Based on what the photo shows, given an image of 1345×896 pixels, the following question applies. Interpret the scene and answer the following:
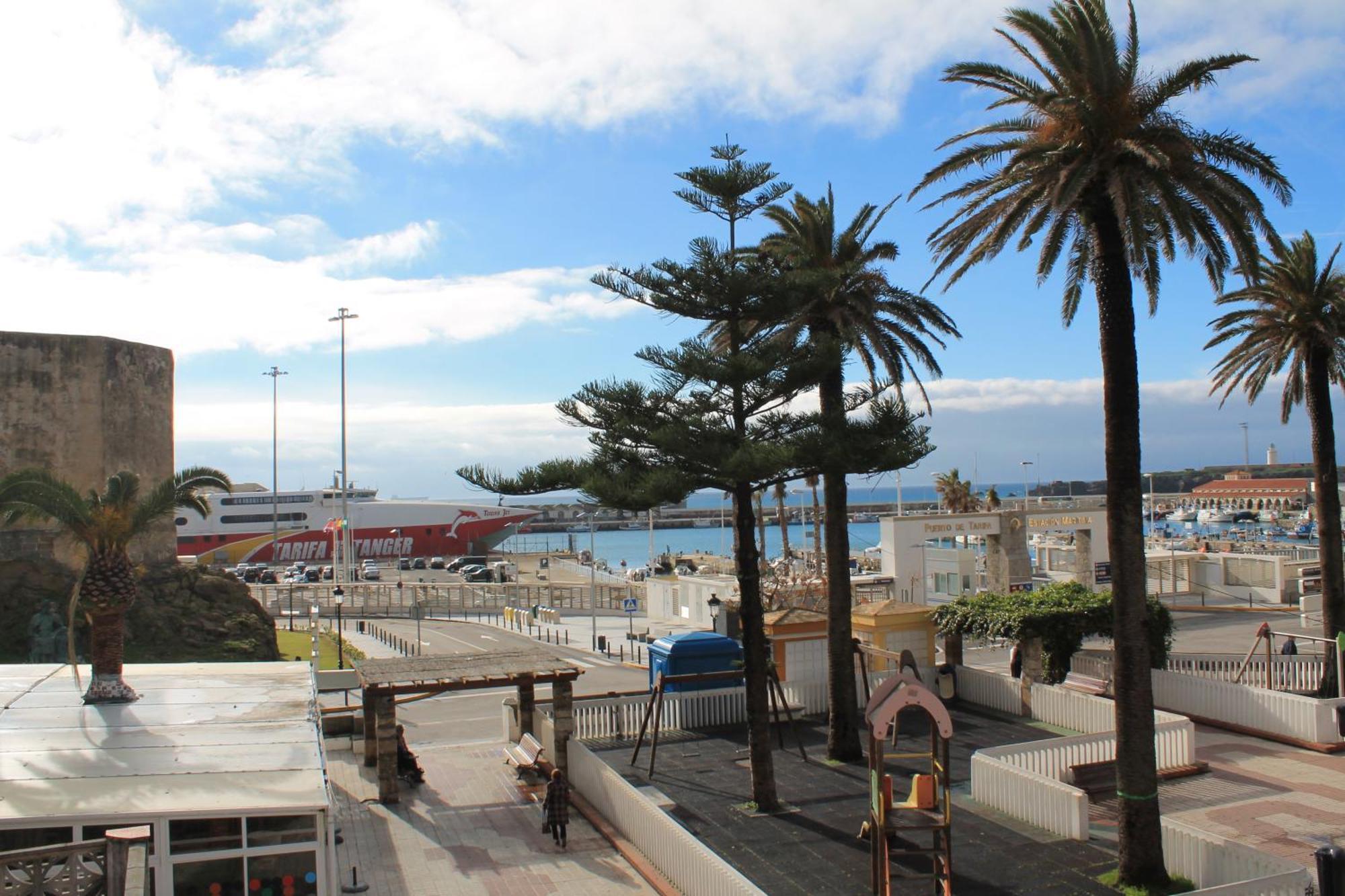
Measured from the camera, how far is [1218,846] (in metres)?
9.84

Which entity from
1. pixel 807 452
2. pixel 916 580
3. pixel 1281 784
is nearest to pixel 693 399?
pixel 807 452

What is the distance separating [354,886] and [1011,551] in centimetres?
2513

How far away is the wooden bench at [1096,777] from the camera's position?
44.6ft

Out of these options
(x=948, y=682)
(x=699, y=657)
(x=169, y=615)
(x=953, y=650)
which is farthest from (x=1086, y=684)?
(x=169, y=615)

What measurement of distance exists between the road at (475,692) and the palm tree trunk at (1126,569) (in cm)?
1205

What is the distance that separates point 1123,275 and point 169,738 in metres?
11.0

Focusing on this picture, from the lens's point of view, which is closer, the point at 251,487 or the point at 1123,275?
the point at 1123,275

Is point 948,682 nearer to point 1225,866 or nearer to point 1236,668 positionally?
point 1236,668

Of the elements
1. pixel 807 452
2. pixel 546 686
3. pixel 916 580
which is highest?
pixel 807 452

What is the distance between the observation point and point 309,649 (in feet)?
108

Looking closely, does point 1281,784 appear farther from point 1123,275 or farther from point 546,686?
point 546,686

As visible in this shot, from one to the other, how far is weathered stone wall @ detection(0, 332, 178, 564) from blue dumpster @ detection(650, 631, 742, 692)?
17893 mm

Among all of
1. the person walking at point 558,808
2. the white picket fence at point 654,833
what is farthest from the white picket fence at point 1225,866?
the person walking at point 558,808

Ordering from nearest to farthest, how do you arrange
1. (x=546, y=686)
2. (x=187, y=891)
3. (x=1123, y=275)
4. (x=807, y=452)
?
(x=187, y=891) < (x=1123, y=275) < (x=807, y=452) < (x=546, y=686)
